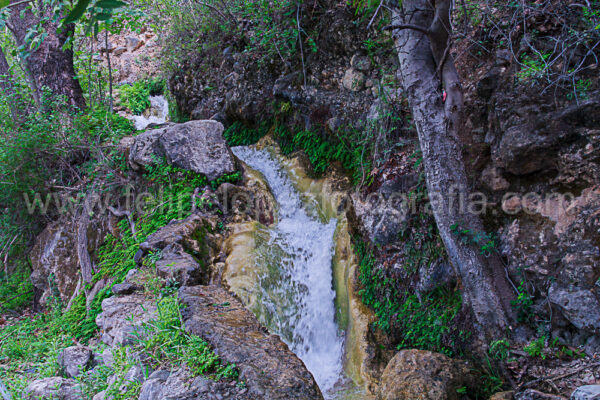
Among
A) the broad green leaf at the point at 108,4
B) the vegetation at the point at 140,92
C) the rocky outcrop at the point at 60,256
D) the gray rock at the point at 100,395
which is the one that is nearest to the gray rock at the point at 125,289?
the gray rock at the point at 100,395

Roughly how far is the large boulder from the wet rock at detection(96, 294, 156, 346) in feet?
8.43

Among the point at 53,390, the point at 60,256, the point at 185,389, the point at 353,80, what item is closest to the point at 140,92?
the point at 60,256

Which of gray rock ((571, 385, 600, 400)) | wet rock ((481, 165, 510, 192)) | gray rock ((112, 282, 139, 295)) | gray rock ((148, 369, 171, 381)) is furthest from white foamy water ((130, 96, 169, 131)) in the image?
gray rock ((571, 385, 600, 400))

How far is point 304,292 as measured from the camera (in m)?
4.93

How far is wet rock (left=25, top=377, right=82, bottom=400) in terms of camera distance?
346 centimetres

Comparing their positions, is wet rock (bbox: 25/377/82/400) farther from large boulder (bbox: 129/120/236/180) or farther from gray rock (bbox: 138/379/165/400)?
large boulder (bbox: 129/120/236/180)

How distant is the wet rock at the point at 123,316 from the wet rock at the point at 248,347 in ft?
1.50

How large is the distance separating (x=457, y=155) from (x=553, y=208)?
0.88 meters

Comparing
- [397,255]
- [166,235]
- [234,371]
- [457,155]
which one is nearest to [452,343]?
[397,255]

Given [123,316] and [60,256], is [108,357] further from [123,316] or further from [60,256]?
[60,256]

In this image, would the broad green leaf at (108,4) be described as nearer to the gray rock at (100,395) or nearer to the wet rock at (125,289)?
the gray rock at (100,395)

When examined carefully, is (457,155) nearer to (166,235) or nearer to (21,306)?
(166,235)

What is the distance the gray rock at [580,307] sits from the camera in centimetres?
265

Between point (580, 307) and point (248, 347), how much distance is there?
2541 millimetres
